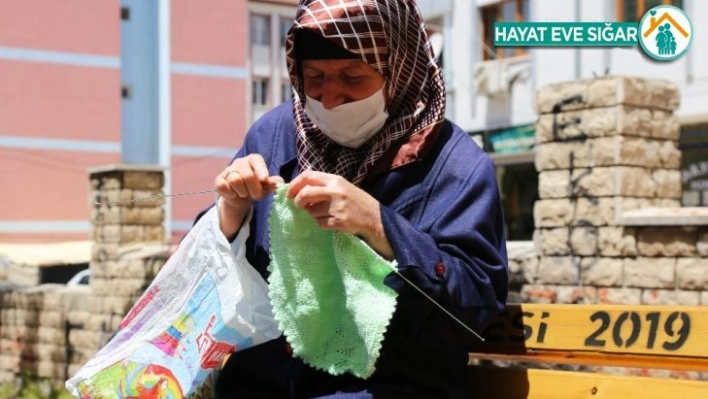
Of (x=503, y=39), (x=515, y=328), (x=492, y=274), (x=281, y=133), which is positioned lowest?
(x=515, y=328)

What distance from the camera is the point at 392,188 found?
91.8 inches

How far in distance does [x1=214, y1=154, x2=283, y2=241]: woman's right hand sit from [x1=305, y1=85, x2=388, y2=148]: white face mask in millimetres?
178

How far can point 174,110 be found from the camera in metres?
22.5

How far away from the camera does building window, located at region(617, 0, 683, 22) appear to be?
38.2 ft

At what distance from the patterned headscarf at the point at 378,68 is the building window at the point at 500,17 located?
1358 cm

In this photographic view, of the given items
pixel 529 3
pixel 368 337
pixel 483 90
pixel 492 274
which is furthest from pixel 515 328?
pixel 483 90

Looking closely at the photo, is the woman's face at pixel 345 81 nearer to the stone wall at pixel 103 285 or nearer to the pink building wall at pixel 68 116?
the stone wall at pixel 103 285

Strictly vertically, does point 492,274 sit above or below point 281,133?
below

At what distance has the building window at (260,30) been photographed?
18.2m

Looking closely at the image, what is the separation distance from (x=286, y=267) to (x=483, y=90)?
50.5 ft

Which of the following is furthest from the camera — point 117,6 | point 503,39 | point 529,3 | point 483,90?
point 117,6

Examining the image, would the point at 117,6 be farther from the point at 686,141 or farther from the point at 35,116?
the point at 686,141

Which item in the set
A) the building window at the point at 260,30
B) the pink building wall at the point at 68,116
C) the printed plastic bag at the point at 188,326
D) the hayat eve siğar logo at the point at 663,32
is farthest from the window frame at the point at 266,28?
the printed plastic bag at the point at 188,326

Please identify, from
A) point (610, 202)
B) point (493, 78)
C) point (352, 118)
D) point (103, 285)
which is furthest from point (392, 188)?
point (493, 78)
